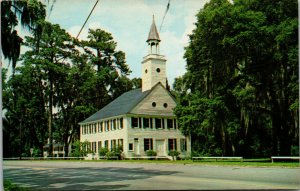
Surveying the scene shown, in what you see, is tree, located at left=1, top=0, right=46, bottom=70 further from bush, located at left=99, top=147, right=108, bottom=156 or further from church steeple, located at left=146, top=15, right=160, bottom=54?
bush, located at left=99, top=147, right=108, bottom=156

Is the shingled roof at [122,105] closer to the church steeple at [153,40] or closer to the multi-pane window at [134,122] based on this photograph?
the multi-pane window at [134,122]

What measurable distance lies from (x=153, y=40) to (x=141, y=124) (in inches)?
502

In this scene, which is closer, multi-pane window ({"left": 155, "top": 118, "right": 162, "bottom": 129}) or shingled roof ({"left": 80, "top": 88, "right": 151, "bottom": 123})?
shingled roof ({"left": 80, "top": 88, "right": 151, "bottom": 123})

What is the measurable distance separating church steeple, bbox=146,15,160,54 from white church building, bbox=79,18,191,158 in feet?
7.61

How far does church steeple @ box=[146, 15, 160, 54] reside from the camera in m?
9.44

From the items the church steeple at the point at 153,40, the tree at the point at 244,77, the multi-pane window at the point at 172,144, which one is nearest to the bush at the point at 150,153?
the multi-pane window at the point at 172,144

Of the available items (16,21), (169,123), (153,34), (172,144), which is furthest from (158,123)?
(153,34)

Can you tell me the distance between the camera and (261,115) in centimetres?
2127

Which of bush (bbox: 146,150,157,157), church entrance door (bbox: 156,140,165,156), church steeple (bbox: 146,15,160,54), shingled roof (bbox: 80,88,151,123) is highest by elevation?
church steeple (bbox: 146,15,160,54)

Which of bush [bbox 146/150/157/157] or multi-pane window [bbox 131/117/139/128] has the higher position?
multi-pane window [bbox 131/117/139/128]

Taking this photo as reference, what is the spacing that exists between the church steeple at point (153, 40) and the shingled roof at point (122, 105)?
629cm

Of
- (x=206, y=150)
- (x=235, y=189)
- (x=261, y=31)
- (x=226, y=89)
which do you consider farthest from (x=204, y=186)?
(x=206, y=150)

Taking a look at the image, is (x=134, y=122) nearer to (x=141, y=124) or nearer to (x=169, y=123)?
(x=141, y=124)

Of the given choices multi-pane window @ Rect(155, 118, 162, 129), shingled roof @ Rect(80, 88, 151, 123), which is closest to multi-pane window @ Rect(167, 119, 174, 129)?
shingled roof @ Rect(80, 88, 151, 123)
